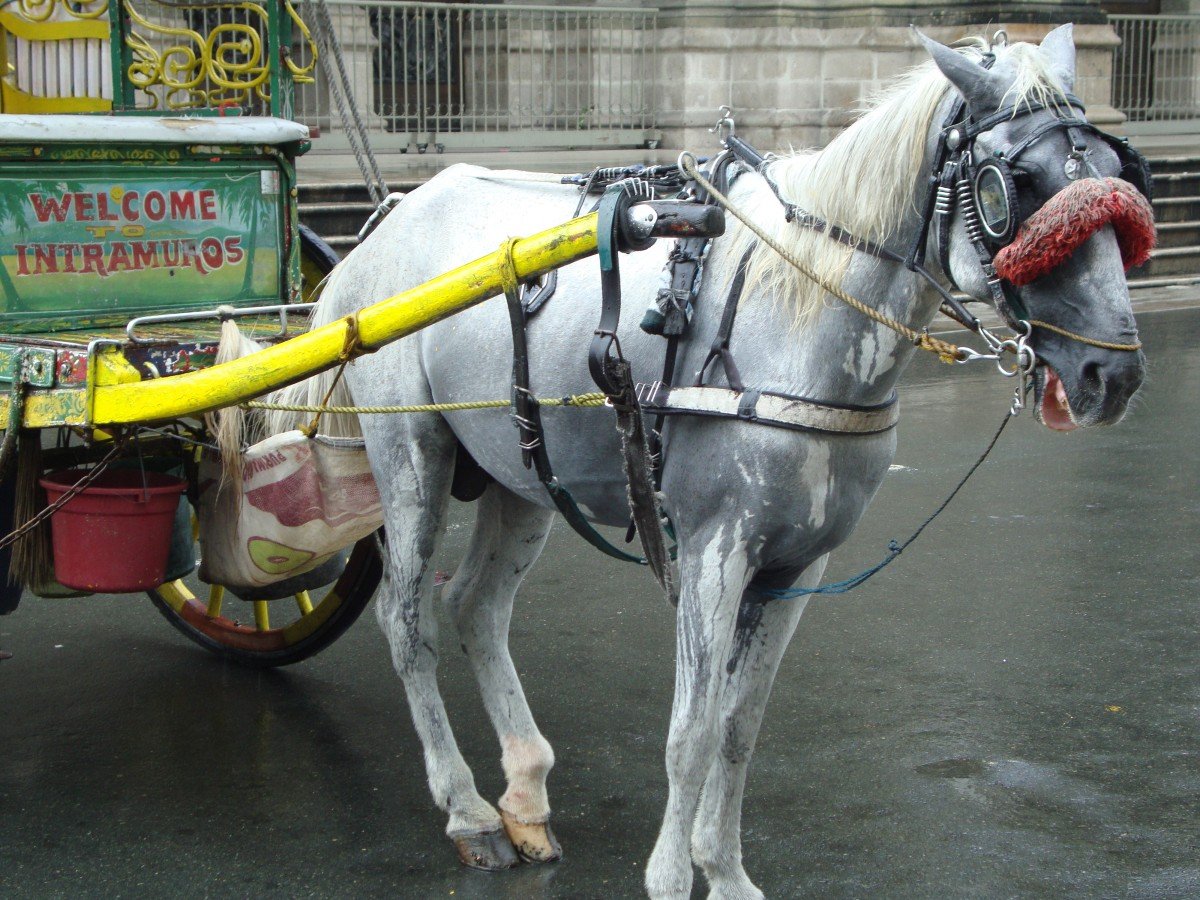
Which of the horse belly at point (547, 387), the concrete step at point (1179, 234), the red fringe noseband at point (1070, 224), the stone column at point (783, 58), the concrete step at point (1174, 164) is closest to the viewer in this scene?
the red fringe noseband at point (1070, 224)

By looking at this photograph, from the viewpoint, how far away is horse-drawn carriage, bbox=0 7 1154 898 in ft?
8.48

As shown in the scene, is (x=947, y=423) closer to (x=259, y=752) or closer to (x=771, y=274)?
(x=259, y=752)

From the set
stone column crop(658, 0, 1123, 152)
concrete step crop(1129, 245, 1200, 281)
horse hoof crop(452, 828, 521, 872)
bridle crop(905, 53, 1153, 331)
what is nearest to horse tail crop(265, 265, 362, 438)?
horse hoof crop(452, 828, 521, 872)

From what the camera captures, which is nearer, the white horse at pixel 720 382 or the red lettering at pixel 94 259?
the white horse at pixel 720 382

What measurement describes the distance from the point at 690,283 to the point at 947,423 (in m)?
5.61

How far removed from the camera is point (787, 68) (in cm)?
1501

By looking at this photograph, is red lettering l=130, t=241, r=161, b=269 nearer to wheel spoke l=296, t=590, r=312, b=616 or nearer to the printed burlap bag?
the printed burlap bag

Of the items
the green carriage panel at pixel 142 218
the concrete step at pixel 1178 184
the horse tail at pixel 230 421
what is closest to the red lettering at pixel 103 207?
Answer: the green carriage panel at pixel 142 218

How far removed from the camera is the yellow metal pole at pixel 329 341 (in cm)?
288

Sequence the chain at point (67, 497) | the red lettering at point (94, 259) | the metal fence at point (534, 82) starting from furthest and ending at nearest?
the metal fence at point (534, 82) → the red lettering at point (94, 259) → the chain at point (67, 497)

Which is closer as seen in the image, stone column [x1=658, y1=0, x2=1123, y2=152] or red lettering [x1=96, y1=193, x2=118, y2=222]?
red lettering [x1=96, y1=193, x2=118, y2=222]

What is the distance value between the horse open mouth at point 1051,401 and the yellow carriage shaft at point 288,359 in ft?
2.88

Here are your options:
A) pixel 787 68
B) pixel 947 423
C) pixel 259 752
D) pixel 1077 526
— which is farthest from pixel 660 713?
pixel 787 68

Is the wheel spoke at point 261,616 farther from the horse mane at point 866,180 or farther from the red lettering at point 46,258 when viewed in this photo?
the horse mane at point 866,180
